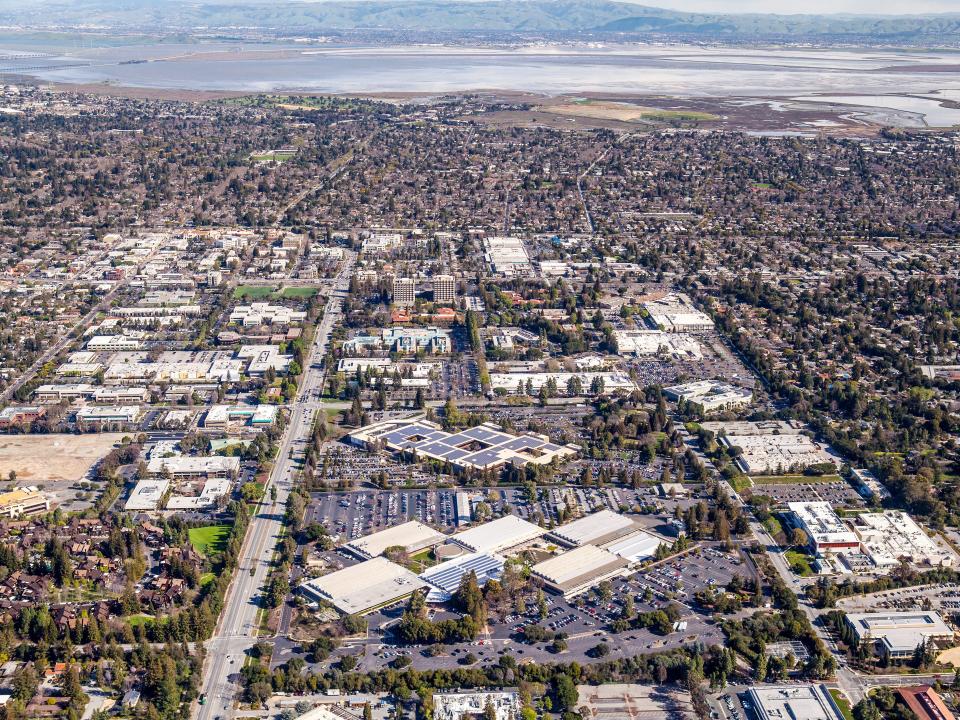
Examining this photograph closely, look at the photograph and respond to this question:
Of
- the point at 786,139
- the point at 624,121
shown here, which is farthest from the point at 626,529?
the point at 624,121

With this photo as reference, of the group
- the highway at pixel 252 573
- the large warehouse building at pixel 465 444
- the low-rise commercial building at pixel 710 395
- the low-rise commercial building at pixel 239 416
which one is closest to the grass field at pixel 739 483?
the large warehouse building at pixel 465 444

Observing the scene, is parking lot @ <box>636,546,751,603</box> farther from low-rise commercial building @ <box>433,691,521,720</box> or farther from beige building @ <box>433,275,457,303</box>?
beige building @ <box>433,275,457,303</box>

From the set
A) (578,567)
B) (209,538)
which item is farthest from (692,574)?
(209,538)

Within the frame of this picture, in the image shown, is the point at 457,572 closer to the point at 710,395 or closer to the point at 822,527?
the point at 822,527

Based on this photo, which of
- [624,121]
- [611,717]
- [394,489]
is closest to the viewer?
[611,717]

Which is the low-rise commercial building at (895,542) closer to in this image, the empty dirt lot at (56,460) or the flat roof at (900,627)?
the flat roof at (900,627)

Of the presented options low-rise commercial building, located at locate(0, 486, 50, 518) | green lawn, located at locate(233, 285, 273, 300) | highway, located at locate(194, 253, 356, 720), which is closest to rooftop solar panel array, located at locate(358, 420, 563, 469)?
highway, located at locate(194, 253, 356, 720)

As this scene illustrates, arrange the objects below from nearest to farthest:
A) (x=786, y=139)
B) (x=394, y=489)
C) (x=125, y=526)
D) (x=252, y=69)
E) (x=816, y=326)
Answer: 1. (x=125, y=526)
2. (x=394, y=489)
3. (x=816, y=326)
4. (x=786, y=139)
5. (x=252, y=69)

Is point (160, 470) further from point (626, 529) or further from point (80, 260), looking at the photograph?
point (80, 260)
